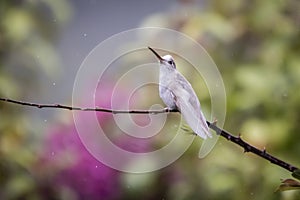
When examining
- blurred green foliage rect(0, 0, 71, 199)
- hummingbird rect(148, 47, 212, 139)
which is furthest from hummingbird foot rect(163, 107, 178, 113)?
blurred green foliage rect(0, 0, 71, 199)

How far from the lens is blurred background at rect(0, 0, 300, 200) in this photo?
0.81m

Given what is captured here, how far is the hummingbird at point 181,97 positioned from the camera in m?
0.75

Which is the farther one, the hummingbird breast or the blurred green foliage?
the blurred green foliage

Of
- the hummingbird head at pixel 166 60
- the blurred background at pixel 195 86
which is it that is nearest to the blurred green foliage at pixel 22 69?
the blurred background at pixel 195 86

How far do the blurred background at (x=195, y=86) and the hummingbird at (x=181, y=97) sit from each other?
0.08 ft

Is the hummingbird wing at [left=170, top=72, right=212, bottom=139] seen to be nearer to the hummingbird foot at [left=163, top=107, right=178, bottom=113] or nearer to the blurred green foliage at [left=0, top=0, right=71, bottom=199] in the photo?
the hummingbird foot at [left=163, top=107, right=178, bottom=113]

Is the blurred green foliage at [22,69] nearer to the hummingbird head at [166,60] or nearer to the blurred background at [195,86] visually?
the blurred background at [195,86]

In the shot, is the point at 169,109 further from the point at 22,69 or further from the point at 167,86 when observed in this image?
the point at 22,69

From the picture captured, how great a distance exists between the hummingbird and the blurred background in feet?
0.08

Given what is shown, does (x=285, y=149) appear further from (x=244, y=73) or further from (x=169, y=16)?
(x=169, y=16)

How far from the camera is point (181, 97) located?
744 millimetres

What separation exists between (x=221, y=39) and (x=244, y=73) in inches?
2.2

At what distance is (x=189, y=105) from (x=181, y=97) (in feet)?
0.05

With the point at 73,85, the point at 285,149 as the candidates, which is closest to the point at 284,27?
the point at 285,149
